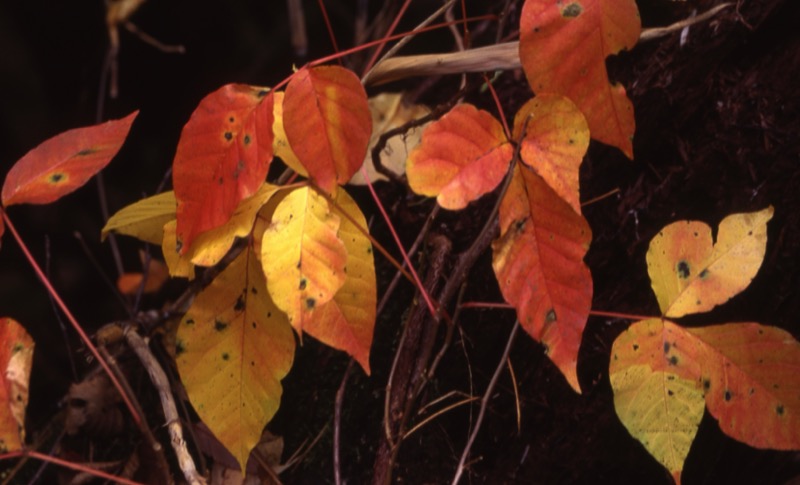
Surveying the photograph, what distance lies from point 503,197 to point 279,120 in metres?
0.28

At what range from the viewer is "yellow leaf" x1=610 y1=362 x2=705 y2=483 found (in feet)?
2.33

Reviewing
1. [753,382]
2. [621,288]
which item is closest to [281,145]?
[621,288]

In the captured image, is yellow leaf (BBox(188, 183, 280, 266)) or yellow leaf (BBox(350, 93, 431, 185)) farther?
yellow leaf (BBox(350, 93, 431, 185))

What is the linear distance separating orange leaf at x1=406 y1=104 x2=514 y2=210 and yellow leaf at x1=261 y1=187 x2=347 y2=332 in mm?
97

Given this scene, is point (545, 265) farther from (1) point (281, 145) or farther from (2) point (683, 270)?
(1) point (281, 145)

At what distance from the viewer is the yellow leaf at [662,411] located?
0.71 meters

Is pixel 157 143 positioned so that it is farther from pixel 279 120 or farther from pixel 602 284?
pixel 602 284

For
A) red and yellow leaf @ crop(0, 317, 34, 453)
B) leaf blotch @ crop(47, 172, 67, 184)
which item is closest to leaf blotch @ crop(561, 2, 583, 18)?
leaf blotch @ crop(47, 172, 67, 184)

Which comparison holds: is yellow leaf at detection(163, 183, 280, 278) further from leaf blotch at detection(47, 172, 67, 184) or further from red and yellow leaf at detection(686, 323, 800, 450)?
red and yellow leaf at detection(686, 323, 800, 450)

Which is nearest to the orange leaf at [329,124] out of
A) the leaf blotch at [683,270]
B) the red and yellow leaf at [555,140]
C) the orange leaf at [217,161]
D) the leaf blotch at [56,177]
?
the orange leaf at [217,161]

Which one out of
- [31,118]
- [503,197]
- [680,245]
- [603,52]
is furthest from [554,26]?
[31,118]

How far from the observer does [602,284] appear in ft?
2.96

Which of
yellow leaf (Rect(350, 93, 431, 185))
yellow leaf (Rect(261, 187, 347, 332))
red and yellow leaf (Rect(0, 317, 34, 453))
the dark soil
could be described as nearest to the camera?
yellow leaf (Rect(261, 187, 347, 332))

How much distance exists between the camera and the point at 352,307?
68 cm
